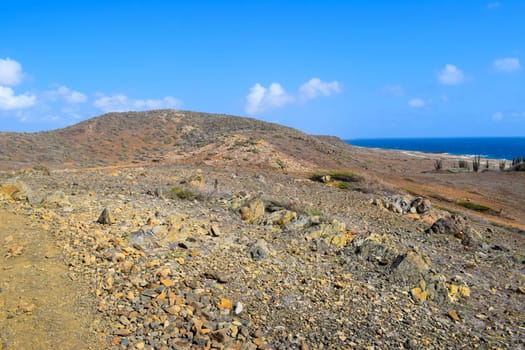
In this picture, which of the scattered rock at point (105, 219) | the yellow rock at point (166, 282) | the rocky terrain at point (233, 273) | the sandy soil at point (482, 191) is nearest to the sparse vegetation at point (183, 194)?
the rocky terrain at point (233, 273)

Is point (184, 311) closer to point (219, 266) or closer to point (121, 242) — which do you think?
point (219, 266)

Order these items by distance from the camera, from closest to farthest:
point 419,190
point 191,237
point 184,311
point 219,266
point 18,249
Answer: point 184,311
point 18,249
point 219,266
point 191,237
point 419,190

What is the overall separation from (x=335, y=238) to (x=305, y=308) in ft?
10.2

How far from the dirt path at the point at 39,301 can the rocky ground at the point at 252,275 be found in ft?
0.12

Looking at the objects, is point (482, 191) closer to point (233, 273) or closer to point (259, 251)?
point (259, 251)

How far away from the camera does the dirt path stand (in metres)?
4.34

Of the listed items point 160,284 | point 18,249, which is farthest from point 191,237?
point 18,249

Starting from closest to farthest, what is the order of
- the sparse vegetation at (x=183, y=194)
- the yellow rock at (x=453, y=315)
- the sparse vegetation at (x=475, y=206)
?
the yellow rock at (x=453, y=315) < the sparse vegetation at (x=183, y=194) < the sparse vegetation at (x=475, y=206)

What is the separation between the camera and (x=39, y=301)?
16.0 feet

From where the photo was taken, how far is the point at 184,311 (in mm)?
5145

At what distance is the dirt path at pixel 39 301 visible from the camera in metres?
4.34

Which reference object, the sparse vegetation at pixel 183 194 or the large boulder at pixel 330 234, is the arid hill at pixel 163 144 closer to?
the sparse vegetation at pixel 183 194

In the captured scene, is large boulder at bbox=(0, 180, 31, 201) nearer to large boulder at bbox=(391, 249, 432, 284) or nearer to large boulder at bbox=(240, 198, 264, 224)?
large boulder at bbox=(240, 198, 264, 224)

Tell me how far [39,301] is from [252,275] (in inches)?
125
